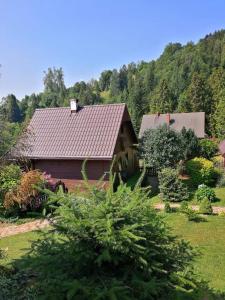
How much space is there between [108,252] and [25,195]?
1299 centimetres

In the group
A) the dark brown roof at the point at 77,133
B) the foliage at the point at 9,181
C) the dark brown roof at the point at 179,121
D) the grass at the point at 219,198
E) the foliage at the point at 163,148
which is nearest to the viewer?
the foliage at the point at 9,181

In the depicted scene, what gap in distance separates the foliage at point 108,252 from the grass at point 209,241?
3292 mm

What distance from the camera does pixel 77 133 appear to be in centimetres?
2345

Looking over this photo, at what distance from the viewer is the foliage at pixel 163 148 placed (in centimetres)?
2280

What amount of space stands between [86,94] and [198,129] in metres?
68.4

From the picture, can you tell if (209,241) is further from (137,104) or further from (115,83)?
(115,83)

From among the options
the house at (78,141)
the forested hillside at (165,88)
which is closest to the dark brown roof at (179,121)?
the forested hillside at (165,88)

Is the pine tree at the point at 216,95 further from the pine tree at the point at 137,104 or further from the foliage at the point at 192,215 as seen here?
the foliage at the point at 192,215

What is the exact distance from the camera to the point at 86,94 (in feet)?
→ 345

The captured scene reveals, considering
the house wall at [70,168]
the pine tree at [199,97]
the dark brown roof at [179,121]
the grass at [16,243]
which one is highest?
the pine tree at [199,97]

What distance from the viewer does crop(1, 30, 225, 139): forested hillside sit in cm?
5303

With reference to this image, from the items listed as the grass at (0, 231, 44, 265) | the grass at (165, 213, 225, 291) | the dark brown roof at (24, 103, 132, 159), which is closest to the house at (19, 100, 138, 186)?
the dark brown roof at (24, 103, 132, 159)

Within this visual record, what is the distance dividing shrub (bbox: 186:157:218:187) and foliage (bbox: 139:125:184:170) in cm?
126

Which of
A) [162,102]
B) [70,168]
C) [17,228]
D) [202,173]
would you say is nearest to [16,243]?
[17,228]
